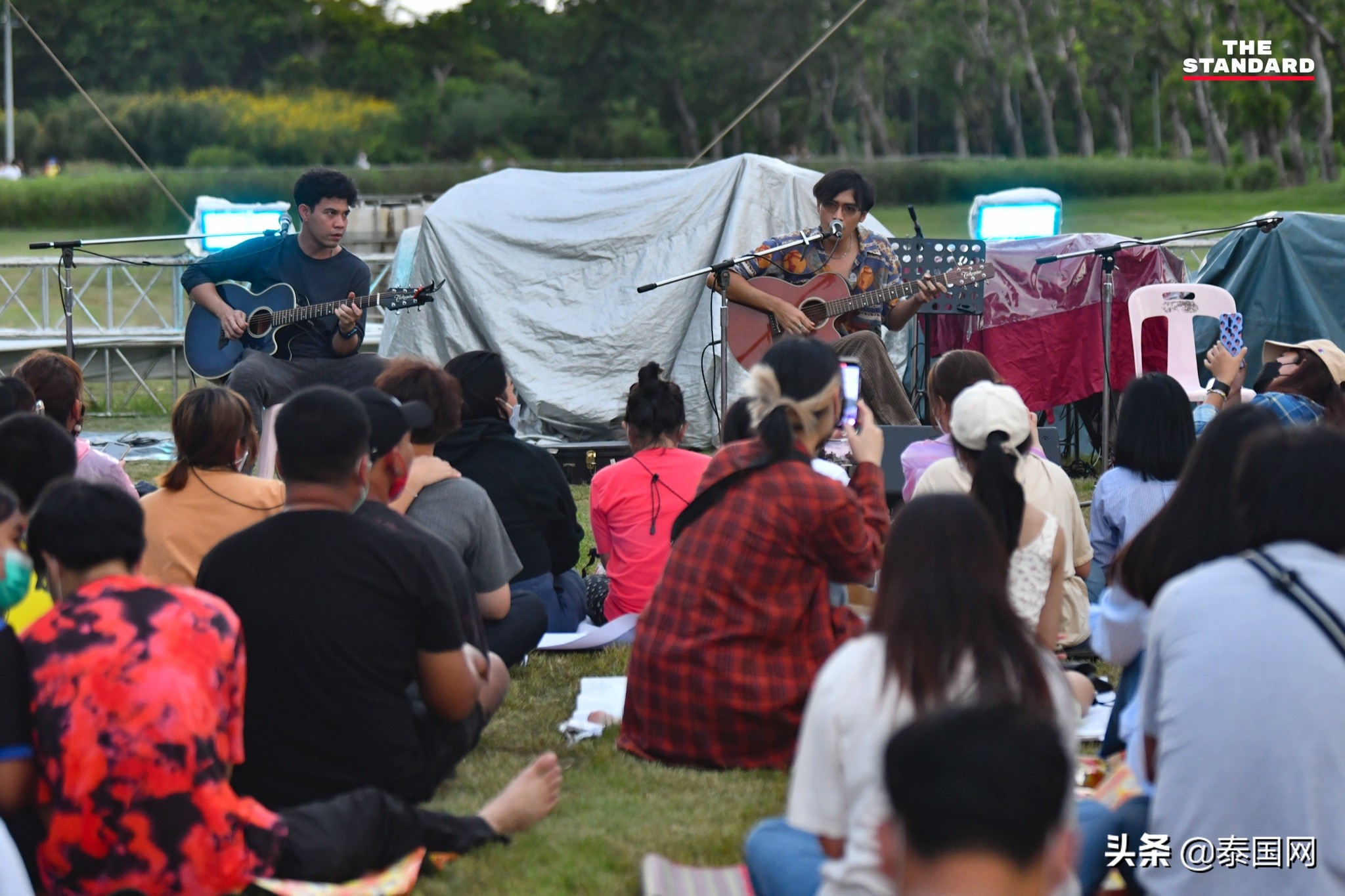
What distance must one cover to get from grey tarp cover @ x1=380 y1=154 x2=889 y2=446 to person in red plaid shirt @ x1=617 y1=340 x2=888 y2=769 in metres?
6.04

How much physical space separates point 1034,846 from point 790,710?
7.35 ft

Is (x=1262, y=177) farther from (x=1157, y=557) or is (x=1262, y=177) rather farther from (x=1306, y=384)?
(x=1157, y=557)

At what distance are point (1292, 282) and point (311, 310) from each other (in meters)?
5.89

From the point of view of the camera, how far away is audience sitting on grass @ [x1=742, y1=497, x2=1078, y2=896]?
7.38 feet

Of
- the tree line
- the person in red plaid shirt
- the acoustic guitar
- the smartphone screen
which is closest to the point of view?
the person in red plaid shirt

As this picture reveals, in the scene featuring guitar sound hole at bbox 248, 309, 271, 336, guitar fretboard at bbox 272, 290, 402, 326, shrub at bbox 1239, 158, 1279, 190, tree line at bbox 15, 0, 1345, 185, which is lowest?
guitar sound hole at bbox 248, 309, 271, 336

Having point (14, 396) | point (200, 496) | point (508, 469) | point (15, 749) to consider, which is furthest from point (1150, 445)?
point (14, 396)

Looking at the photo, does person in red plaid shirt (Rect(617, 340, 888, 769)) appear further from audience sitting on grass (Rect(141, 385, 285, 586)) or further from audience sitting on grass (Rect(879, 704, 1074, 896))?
audience sitting on grass (Rect(879, 704, 1074, 896))

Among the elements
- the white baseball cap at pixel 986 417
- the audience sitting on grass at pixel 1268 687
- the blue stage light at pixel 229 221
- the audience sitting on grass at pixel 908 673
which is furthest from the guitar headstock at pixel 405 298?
the blue stage light at pixel 229 221

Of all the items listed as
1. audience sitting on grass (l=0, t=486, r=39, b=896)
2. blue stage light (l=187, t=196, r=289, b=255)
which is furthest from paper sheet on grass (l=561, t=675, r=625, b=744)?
blue stage light (l=187, t=196, r=289, b=255)

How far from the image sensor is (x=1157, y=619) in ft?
8.00

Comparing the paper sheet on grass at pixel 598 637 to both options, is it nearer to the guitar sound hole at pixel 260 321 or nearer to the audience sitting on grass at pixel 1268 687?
the audience sitting on grass at pixel 1268 687

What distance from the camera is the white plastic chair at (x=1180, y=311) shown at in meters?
8.27

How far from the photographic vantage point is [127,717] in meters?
2.62
